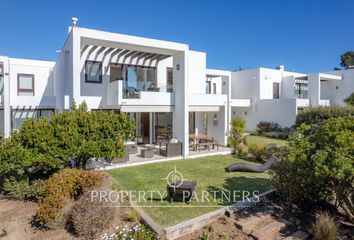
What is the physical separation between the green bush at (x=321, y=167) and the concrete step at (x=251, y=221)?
52.6 inches

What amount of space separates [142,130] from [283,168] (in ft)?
49.2

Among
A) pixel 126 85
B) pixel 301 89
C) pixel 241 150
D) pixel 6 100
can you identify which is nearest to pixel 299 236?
pixel 241 150

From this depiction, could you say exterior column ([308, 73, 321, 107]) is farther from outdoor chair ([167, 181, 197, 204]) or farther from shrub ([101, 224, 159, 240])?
shrub ([101, 224, 159, 240])

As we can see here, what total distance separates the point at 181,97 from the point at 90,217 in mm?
11769

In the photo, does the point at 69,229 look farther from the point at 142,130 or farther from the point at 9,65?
the point at 9,65

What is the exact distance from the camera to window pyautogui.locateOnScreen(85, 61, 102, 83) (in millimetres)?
19094

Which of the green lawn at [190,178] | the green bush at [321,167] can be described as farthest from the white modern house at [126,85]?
the green bush at [321,167]

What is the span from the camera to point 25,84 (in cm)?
2202

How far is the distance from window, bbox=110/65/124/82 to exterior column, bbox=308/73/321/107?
28851 millimetres

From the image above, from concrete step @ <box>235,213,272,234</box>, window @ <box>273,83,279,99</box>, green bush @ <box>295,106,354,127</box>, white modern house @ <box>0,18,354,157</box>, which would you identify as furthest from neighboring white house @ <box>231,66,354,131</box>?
concrete step @ <box>235,213,272,234</box>

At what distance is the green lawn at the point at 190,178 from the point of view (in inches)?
333

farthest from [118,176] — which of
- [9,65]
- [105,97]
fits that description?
[9,65]

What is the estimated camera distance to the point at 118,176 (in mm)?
12930


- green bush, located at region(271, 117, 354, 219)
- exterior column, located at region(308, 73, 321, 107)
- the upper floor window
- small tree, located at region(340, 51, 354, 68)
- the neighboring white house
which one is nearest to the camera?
green bush, located at region(271, 117, 354, 219)
